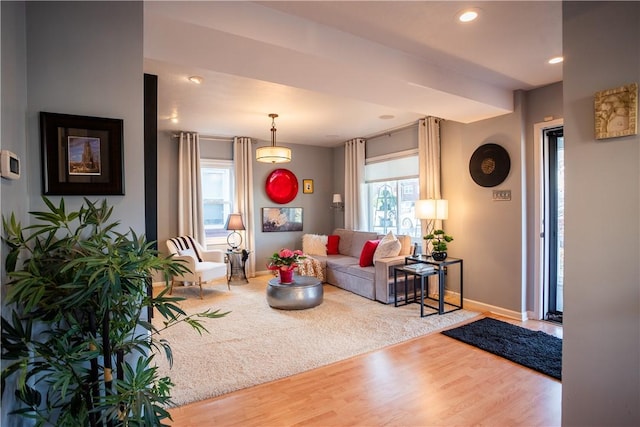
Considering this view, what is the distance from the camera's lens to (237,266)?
596 centimetres

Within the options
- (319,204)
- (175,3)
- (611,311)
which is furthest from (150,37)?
(319,204)

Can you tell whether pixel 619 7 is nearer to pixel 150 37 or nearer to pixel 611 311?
pixel 611 311

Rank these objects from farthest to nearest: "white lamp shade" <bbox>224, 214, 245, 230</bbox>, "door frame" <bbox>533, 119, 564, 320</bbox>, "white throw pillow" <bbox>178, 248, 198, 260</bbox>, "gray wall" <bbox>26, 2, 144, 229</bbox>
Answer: "white lamp shade" <bbox>224, 214, 245, 230</bbox> → "white throw pillow" <bbox>178, 248, 198, 260</bbox> → "door frame" <bbox>533, 119, 564, 320</bbox> → "gray wall" <bbox>26, 2, 144, 229</bbox>

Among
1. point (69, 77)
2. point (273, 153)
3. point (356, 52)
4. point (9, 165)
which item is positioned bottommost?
point (9, 165)

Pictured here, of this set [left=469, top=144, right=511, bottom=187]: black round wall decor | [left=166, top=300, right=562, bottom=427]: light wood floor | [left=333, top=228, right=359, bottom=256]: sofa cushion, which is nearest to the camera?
[left=166, top=300, right=562, bottom=427]: light wood floor

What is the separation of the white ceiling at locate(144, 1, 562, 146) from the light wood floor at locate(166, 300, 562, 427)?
7.97ft

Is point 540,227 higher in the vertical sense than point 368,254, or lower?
higher

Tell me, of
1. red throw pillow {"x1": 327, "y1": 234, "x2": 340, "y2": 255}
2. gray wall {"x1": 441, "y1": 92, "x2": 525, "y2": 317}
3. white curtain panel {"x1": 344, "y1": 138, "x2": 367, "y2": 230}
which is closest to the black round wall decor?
gray wall {"x1": 441, "y1": 92, "x2": 525, "y2": 317}

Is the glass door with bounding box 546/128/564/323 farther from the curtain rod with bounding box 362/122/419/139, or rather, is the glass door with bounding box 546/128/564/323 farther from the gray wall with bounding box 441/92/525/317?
the curtain rod with bounding box 362/122/419/139

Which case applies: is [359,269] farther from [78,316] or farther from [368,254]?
[78,316]

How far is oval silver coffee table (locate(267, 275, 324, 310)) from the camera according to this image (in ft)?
13.8

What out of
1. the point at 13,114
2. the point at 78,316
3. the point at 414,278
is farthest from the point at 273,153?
the point at 78,316

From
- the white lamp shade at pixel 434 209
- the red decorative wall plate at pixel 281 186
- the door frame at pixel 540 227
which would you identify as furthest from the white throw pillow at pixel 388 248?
the red decorative wall plate at pixel 281 186

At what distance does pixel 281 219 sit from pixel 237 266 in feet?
4.44
